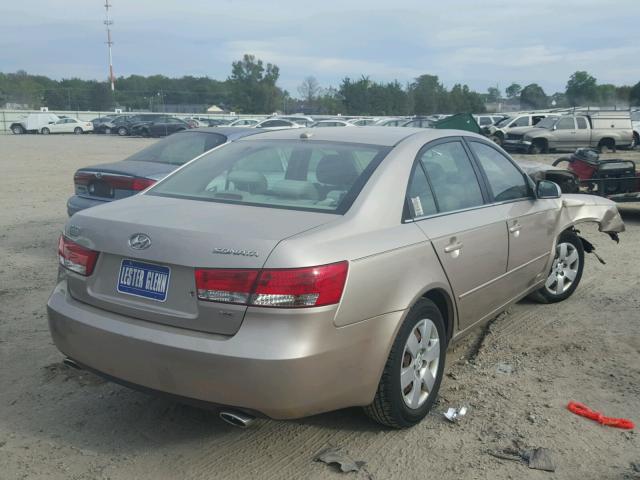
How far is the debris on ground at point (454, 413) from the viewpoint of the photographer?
3.80 metres

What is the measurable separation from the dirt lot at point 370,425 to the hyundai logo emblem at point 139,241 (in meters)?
1.09

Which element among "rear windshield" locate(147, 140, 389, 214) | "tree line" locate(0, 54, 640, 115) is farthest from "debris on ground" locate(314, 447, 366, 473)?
"tree line" locate(0, 54, 640, 115)

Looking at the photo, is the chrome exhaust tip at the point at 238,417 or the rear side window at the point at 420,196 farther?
the rear side window at the point at 420,196

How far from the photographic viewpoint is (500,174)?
4.95 metres

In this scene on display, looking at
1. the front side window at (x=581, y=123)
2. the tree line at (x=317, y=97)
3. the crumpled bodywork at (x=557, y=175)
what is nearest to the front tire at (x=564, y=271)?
the crumpled bodywork at (x=557, y=175)

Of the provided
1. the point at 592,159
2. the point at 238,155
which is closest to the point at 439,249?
the point at 238,155

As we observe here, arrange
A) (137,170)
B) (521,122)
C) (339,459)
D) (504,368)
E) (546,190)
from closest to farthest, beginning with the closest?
1. (339,459)
2. (504,368)
3. (546,190)
4. (137,170)
5. (521,122)

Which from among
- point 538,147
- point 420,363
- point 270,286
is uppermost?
point 270,286

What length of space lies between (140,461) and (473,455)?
5.60ft

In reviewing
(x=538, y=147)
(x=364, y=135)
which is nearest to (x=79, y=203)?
(x=364, y=135)

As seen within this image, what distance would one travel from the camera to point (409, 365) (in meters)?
3.62

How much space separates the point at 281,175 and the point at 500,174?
1.82 m

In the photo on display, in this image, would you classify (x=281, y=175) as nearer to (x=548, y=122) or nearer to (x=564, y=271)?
(x=564, y=271)

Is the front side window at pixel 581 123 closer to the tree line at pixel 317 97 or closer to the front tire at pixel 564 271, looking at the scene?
the front tire at pixel 564 271
